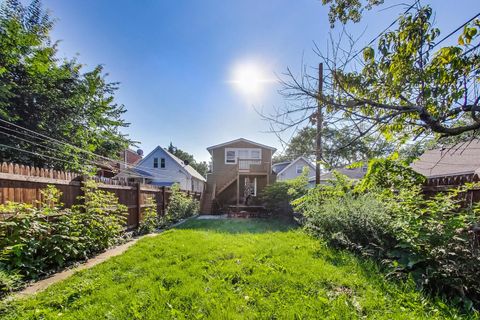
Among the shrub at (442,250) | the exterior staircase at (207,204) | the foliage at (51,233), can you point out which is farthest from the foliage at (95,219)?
the exterior staircase at (207,204)

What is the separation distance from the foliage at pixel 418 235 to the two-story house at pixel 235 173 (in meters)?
10.5

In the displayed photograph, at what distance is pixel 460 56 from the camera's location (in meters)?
2.21

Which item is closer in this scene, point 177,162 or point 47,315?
point 47,315

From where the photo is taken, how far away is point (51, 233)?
4.02 m

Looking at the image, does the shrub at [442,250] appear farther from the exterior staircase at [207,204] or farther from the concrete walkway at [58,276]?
the exterior staircase at [207,204]

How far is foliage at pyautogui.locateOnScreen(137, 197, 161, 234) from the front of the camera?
24.8 feet

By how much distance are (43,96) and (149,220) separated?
6155 mm

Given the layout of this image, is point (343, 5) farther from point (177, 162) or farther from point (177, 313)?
point (177, 162)

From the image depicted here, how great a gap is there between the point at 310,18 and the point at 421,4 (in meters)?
1.71

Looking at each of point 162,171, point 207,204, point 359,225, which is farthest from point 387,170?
point 162,171

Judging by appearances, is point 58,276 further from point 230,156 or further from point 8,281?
point 230,156

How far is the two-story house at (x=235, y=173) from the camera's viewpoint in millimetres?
15617

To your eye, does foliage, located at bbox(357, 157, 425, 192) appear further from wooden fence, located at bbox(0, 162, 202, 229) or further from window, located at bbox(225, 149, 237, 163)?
window, located at bbox(225, 149, 237, 163)

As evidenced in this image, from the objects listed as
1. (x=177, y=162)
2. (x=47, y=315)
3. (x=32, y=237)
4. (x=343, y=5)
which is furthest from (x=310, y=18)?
(x=177, y=162)
